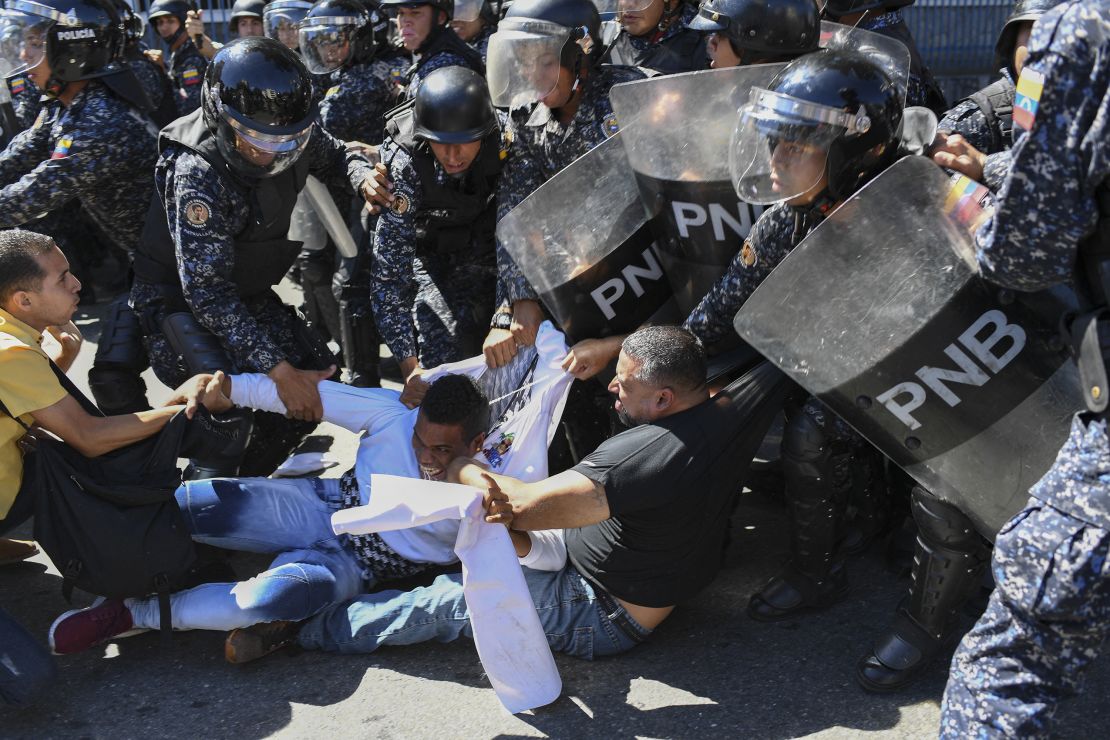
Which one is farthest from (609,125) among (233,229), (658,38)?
(658,38)

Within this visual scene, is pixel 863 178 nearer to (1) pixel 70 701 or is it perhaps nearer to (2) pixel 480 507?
(2) pixel 480 507

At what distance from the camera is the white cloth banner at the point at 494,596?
8.99 ft

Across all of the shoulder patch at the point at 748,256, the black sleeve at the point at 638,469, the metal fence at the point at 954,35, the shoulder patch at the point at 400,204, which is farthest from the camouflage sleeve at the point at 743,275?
the metal fence at the point at 954,35

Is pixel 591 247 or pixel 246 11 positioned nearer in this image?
pixel 591 247

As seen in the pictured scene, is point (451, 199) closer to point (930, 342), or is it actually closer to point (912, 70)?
point (912, 70)

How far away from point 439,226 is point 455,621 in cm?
168

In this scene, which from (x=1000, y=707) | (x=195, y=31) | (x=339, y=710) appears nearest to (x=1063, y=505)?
(x=1000, y=707)

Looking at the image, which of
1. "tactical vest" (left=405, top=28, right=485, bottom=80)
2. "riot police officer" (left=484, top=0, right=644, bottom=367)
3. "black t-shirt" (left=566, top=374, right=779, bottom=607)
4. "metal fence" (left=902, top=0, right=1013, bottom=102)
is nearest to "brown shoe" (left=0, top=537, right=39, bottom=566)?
"riot police officer" (left=484, top=0, right=644, bottom=367)

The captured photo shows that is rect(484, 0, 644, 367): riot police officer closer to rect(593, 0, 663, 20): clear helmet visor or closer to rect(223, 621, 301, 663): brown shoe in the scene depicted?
rect(593, 0, 663, 20): clear helmet visor

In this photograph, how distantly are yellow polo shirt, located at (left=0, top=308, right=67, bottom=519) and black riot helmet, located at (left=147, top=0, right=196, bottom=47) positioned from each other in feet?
18.7

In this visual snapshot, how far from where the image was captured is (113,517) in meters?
3.13

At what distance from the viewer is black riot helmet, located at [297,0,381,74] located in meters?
5.76

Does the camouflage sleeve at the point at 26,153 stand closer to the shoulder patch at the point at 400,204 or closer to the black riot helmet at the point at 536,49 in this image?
the shoulder patch at the point at 400,204

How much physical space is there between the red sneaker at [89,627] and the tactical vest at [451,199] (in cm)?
178
